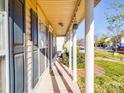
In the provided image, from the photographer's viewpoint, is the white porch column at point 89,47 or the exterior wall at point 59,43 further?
the exterior wall at point 59,43

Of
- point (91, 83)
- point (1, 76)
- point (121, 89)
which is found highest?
point (1, 76)

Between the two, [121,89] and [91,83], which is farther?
[121,89]

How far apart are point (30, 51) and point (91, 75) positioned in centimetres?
172

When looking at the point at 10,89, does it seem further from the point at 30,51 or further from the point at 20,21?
the point at 30,51

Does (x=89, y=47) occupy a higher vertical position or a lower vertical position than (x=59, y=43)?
lower

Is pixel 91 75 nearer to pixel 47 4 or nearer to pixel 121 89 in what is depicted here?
pixel 121 89

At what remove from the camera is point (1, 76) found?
2730mm

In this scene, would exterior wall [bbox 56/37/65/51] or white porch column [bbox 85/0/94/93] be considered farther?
exterior wall [bbox 56/37/65/51]

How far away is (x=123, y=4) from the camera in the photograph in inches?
620

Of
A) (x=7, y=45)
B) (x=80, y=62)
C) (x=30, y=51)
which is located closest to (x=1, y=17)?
(x=7, y=45)

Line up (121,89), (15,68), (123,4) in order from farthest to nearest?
(123,4)
(121,89)
(15,68)

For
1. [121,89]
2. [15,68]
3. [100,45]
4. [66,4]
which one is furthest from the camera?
[100,45]

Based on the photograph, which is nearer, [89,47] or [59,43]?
[89,47]

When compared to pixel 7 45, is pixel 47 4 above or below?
above
